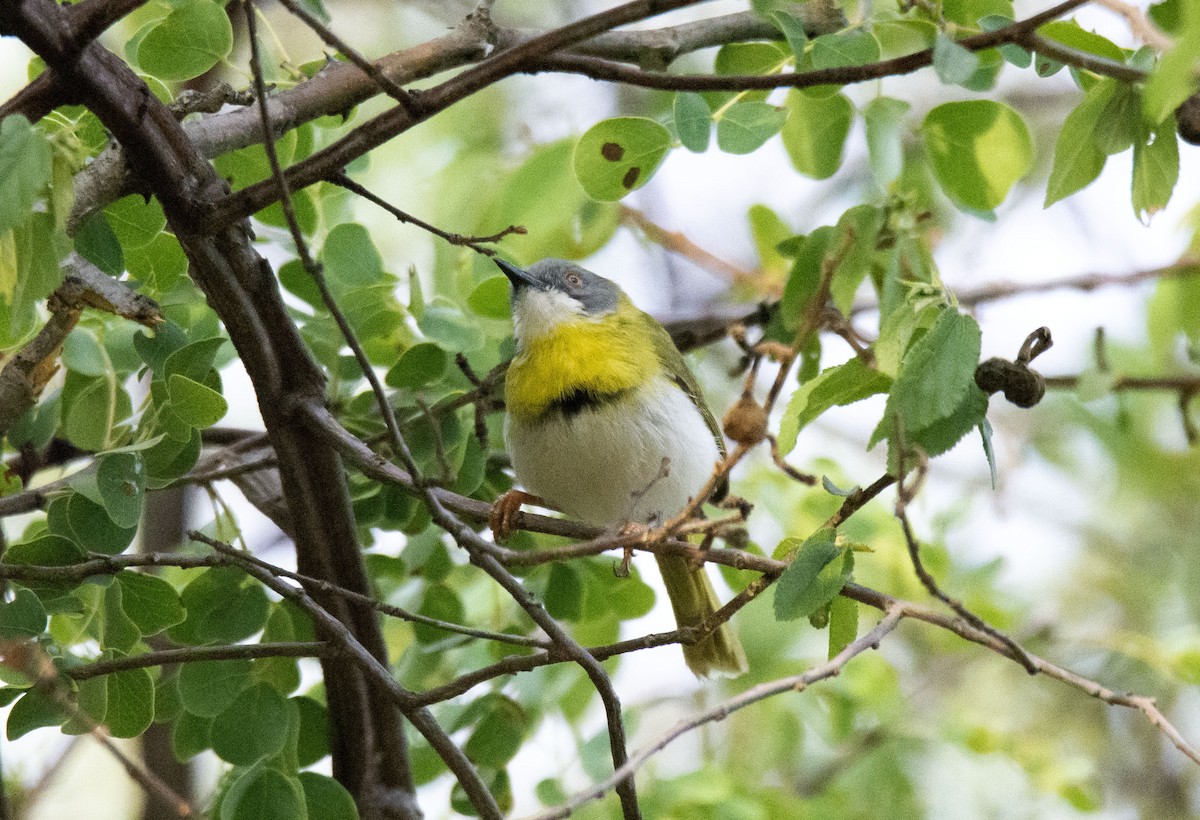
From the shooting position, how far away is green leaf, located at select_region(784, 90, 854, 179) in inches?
109

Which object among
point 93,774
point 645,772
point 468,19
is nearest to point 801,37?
point 468,19

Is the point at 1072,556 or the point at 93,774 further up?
the point at 93,774

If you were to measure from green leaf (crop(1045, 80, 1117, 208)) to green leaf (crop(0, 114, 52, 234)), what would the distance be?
1612 millimetres

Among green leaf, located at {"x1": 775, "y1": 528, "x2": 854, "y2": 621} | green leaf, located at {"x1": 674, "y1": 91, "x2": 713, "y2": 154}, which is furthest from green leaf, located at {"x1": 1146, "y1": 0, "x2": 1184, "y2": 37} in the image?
green leaf, located at {"x1": 775, "y1": 528, "x2": 854, "y2": 621}

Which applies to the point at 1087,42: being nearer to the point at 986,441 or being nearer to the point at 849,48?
the point at 849,48

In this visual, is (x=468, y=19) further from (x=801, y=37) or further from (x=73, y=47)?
(x=73, y=47)

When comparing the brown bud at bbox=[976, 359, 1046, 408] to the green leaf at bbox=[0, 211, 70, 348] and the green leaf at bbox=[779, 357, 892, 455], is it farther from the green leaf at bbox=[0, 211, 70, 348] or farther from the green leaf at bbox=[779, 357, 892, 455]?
the green leaf at bbox=[0, 211, 70, 348]

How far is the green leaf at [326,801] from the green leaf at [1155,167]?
74.5 inches

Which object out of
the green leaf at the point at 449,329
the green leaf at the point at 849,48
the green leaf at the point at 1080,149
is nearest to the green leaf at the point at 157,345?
the green leaf at the point at 449,329

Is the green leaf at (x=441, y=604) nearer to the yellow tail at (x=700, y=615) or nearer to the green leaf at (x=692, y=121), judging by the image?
the yellow tail at (x=700, y=615)

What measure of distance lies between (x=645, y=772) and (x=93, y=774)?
12.7ft

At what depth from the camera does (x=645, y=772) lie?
3303 millimetres

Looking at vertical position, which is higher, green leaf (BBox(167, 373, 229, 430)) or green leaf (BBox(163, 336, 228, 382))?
green leaf (BBox(163, 336, 228, 382))

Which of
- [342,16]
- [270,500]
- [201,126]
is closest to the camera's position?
[201,126]
